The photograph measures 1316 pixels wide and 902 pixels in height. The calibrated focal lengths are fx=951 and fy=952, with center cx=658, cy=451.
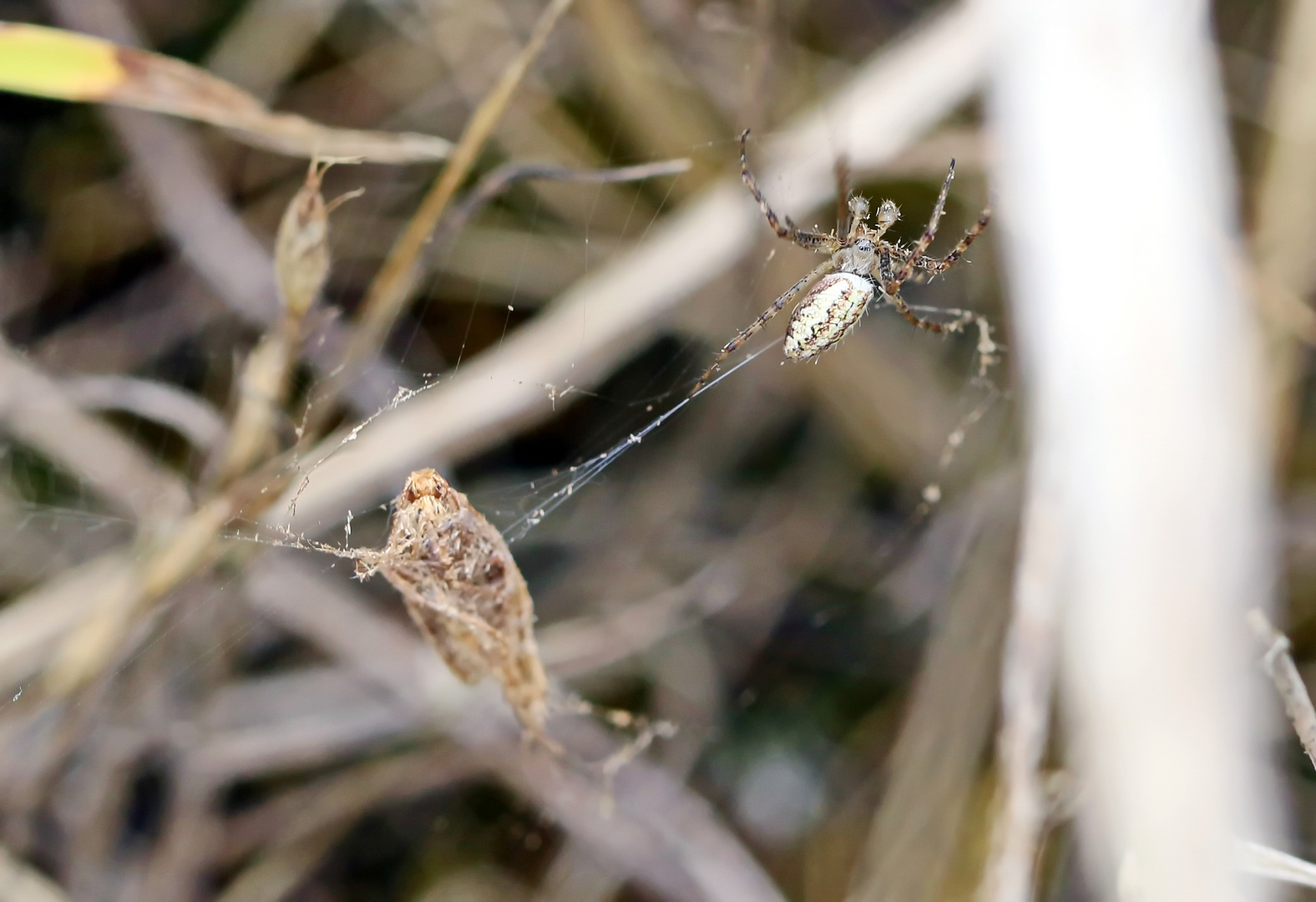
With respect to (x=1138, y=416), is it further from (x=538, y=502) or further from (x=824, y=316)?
(x=538, y=502)

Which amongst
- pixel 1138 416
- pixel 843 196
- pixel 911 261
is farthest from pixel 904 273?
pixel 1138 416

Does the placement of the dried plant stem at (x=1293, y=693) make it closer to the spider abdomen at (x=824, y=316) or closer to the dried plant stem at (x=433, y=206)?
the spider abdomen at (x=824, y=316)

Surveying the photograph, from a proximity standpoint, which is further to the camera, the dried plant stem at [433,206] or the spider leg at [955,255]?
the spider leg at [955,255]

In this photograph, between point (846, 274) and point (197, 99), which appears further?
point (846, 274)

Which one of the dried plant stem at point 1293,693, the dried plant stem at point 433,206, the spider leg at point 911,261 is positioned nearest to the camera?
the dried plant stem at point 1293,693

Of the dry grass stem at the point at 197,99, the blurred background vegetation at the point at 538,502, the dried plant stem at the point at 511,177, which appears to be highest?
the dry grass stem at the point at 197,99

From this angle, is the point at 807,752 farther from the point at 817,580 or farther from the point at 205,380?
the point at 205,380

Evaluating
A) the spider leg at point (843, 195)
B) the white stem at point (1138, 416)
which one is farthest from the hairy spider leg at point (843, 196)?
the white stem at point (1138, 416)

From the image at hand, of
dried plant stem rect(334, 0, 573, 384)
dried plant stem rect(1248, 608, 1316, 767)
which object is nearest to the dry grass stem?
dried plant stem rect(334, 0, 573, 384)
